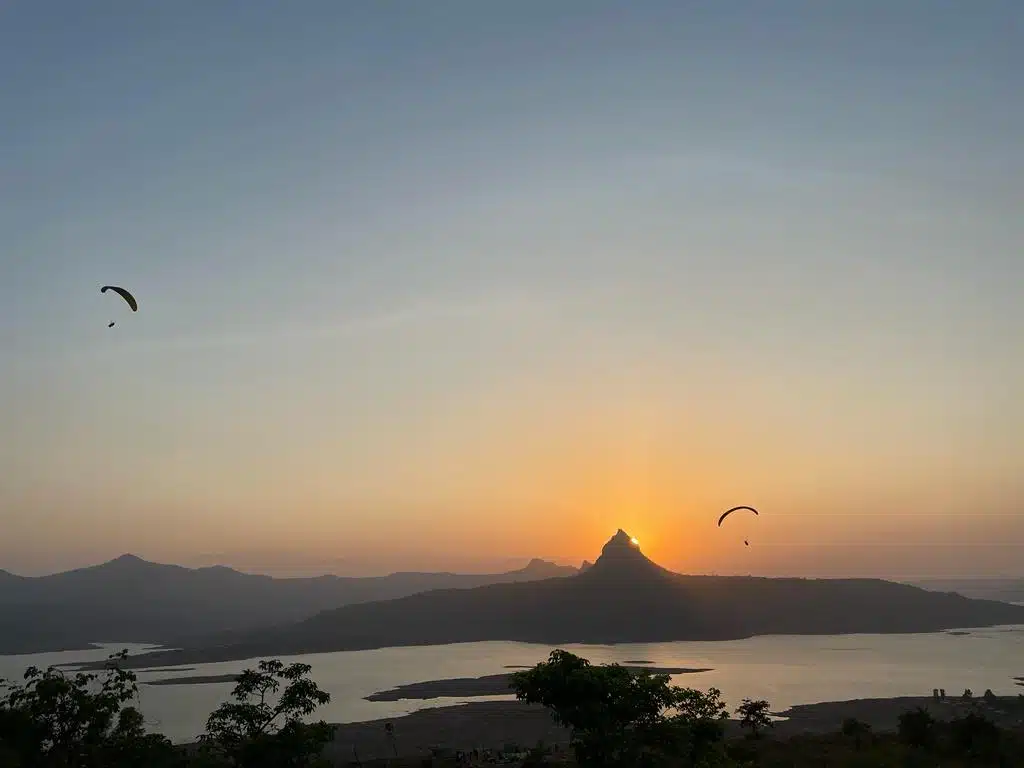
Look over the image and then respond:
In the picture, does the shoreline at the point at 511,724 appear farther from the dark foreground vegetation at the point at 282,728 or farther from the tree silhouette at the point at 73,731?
the tree silhouette at the point at 73,731

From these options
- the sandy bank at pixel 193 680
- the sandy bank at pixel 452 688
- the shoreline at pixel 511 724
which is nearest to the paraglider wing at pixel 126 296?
the shoreline at pixel 511 724

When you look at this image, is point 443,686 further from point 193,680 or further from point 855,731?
point 855,731

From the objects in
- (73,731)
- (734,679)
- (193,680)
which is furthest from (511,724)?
(193,680)

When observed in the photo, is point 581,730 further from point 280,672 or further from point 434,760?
point 434,760

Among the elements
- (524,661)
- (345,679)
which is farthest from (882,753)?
(524,661)

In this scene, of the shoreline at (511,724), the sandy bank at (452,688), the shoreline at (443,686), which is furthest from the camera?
the sandy bank at (452,688)

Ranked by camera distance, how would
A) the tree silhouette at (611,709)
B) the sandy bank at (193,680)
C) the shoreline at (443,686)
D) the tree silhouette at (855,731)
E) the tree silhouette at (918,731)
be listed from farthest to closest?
the sandy bank at (193,680) → the shoreline at (443,686) → the tree silhouette at (855,731) → the tree silhouette at (918,731) → the tree silhouette at (611,709)

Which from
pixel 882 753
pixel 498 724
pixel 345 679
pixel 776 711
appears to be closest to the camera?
pixel 882 753

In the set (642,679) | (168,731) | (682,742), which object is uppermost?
(642,679)
